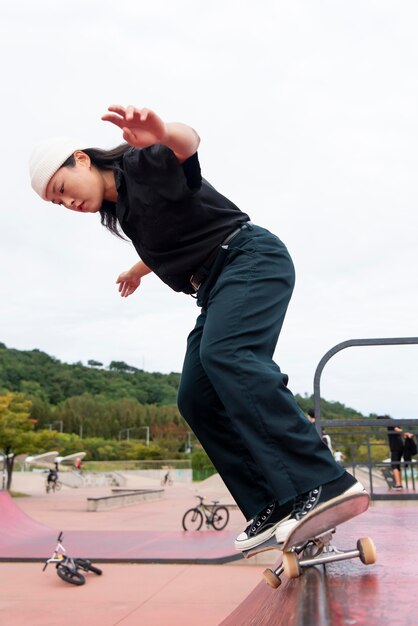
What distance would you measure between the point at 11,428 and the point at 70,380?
277 ft

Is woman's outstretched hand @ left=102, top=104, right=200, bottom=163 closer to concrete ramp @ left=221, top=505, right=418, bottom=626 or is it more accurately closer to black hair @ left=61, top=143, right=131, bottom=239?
black hair @ left=61, top=143, right=131, bottom=239

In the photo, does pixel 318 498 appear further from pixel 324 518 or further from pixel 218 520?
pixel 218 520

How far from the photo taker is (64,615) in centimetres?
583

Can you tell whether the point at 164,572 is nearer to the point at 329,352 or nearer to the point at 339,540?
the point at 329,352

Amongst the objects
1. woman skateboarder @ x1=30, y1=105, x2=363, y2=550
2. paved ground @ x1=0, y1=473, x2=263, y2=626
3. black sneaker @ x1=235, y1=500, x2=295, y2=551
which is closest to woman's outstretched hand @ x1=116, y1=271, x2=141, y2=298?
woman skateboarder @ x1=30, y1=105, x2=363, y2=550

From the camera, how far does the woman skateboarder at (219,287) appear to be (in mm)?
2025

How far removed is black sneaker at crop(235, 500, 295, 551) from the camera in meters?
2.08

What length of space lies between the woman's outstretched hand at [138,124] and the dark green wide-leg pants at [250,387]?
53cm

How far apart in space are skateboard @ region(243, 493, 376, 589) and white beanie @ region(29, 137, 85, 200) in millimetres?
1430

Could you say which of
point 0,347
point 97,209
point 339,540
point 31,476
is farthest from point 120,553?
point 0,347

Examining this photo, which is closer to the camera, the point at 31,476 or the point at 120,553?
the point at 120,553

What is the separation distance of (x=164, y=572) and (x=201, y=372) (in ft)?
21.6

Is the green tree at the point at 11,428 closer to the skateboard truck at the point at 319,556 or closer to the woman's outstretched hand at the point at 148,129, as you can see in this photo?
the skateboard truck at the point at 319,556

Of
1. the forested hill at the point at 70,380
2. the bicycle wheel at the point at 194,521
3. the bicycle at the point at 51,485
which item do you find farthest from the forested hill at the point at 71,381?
the bicycle wheel at the point at 194,521
